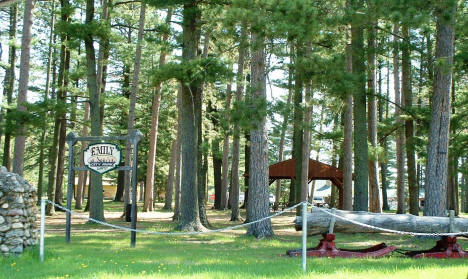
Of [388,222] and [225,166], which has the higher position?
[225,166]

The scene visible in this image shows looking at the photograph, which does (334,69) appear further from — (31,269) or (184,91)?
(31,269)

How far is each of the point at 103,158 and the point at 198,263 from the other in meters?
4.68

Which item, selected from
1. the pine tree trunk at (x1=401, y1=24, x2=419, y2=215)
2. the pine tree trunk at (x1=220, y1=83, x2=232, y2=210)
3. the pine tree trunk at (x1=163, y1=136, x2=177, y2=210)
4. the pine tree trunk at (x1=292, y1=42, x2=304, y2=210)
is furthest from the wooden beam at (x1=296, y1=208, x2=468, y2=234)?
the pine tree trunk at (x1=163, y1=136, x2=177, y2=210)

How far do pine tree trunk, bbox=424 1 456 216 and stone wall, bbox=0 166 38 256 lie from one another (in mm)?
9766

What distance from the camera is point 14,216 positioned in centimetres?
948

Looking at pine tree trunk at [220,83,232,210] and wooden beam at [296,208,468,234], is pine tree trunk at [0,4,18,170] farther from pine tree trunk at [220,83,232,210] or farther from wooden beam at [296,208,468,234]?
wooden beam at [296,208,468,234]

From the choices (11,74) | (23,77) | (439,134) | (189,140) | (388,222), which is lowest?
(388,222)

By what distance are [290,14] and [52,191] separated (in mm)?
15653

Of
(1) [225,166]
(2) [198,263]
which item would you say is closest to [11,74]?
(1) [225,166]

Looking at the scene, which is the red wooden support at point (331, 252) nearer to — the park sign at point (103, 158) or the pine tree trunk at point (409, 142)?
the park sign at point (103, 158)

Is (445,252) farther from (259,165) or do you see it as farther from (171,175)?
(171,175)

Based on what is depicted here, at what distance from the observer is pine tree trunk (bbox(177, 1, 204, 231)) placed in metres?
15.7

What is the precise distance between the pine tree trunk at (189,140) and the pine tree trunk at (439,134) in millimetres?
6693

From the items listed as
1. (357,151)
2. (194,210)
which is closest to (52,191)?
(194,210)
